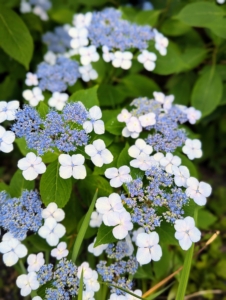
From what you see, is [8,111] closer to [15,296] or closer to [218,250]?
[15,296]

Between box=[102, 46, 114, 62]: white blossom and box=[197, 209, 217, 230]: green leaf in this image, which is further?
box=[197, 209, 217, 230]: green leaf

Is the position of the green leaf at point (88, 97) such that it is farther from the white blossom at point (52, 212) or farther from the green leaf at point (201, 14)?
the green leaf at point (201, 14)

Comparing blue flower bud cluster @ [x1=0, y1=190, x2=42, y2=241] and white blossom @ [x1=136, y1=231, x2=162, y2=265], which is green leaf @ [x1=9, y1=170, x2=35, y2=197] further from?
white blossom @ [x1=136, y1=231, x2=162, y2=265]

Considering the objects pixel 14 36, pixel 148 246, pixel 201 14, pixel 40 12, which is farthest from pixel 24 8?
pixel 148 246

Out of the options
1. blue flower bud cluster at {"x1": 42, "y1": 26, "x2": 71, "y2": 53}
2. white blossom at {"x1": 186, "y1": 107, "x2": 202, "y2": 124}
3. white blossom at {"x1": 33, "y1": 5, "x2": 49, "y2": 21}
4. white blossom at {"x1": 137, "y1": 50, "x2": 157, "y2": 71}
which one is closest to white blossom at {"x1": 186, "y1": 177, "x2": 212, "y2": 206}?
white blossom at {"x1": 186, "y1": 107, "x2": 202, "y2": 124}

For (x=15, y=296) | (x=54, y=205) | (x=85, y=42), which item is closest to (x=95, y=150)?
Result: (x=54, y=205)

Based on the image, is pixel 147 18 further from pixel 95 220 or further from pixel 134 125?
pixel 95 220

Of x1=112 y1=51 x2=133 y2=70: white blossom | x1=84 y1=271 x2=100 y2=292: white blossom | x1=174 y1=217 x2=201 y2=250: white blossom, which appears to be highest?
x1=112 y1=51 x2=133 y2=70: white blossom
